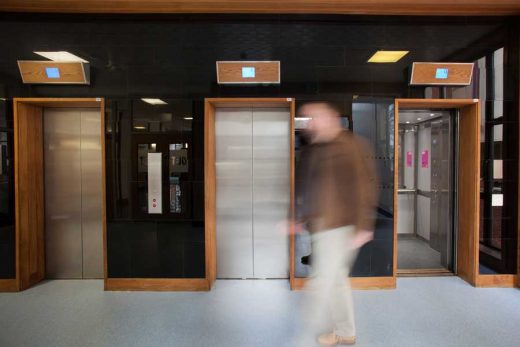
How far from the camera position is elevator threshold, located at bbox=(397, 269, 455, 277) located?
4301 mm

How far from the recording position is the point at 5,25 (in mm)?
3916

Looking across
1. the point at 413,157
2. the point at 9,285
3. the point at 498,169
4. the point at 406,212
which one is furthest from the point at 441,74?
the point at 9,285

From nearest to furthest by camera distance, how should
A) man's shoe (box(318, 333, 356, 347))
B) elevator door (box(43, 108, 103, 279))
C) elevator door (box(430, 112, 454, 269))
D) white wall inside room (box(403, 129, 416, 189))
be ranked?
man's shoe (box(318, 333, 356, 347)) → elevator door (box(43, 108, 103, 279)) → elevator door (box(430, 112, 454, 269)) → white wall inside room (box(403, 129, 416, 189))

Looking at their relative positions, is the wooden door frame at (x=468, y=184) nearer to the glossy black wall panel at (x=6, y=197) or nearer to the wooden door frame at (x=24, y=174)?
the wooden door frame at (x=24, y=174)

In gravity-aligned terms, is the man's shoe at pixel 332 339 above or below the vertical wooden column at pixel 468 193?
below

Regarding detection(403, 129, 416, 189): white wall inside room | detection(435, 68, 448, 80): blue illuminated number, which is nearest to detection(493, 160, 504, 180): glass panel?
detection(403, 129, 416, 189): white wall inside room

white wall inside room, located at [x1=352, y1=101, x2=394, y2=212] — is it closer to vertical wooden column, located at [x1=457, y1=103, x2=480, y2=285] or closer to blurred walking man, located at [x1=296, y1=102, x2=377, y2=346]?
vertical wooden column, located at [x1=457, y1=103, x2=480, y2=285]

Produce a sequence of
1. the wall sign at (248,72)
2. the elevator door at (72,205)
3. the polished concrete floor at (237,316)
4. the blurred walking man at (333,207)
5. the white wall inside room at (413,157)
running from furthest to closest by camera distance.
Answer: the white wall inside room at (413,157), the elevator door at (72,205), the wall sign at (248,72), the polished concrete floor at (237,316), the blurred walking man at (333,207)

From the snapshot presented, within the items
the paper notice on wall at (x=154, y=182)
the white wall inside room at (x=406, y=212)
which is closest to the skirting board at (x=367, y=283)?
the white wall inside room at (x=406, y=212)

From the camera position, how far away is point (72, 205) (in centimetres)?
433

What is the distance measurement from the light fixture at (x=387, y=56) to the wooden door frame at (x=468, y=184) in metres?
0.54

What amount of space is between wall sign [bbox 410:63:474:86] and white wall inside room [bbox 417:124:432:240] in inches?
29.3

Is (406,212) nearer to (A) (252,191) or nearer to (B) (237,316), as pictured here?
(A) (252,191)

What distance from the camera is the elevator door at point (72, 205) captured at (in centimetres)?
429
